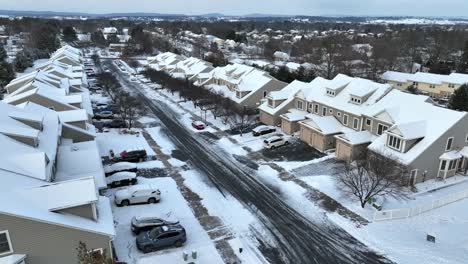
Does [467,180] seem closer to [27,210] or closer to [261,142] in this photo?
[261,142]

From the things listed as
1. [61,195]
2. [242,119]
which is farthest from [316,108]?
[61,195]

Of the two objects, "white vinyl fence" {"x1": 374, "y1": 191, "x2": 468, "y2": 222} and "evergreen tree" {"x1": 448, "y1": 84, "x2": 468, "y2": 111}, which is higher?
"evergreen tree" {"x1": 448, "y1": 84, "x2": 468, "y2": 111}

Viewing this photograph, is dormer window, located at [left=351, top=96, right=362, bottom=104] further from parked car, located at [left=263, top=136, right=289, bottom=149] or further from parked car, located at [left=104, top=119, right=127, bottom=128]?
parked car, located at [left=104, top=119, right=127, bottom=128]

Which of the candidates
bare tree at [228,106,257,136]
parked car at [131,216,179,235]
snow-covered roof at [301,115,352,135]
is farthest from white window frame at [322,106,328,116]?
parked car at [131,216,179,235]

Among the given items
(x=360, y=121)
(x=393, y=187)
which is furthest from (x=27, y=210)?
(x=360, y=121)

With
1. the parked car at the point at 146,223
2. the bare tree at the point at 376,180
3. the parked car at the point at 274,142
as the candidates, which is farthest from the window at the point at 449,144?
the parked car at the point at 146,223

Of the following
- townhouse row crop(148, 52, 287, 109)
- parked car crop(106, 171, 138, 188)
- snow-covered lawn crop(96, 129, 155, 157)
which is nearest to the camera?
parked car crop(106, 171, 138, 188)
